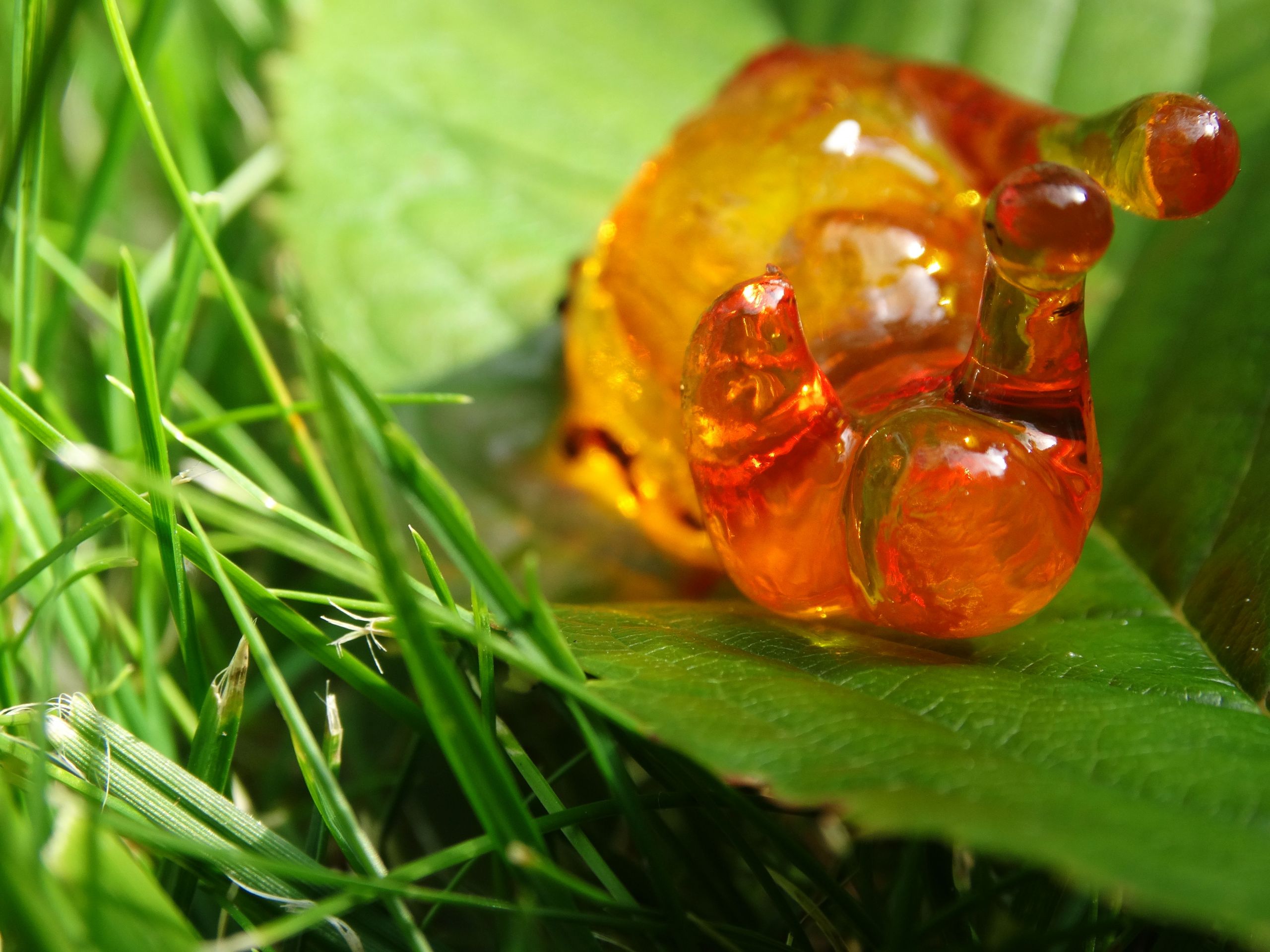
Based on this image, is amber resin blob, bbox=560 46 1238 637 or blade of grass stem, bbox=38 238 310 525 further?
blade of grass stem, bbox=38 238 310 525

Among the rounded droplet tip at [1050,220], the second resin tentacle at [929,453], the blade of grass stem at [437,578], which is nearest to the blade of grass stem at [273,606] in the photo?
the blade of grass stem at [437,578]

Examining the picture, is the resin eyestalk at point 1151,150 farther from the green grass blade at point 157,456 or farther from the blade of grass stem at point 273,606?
the green grass blade at point 157,456

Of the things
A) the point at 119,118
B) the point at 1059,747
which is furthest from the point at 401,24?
the point at 1059,747

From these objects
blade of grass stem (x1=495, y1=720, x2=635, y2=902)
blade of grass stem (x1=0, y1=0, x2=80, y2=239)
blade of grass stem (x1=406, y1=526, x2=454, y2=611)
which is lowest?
blade of grass stem (x1=495, y1=720, x2=635, y2=902)

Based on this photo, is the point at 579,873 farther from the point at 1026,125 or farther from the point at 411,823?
the point at 1026,125

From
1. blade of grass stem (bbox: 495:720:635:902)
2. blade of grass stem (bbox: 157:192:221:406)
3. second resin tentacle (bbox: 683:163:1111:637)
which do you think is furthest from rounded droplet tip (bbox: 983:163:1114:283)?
blade of grass stem (bbox: 157:192:221:406)

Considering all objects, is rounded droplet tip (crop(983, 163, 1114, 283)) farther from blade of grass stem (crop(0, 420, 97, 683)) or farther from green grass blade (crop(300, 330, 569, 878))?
blade of grass stem (crop(0, 420, 97, 683))

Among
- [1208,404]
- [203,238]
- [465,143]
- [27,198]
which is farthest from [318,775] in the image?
[465,143]
